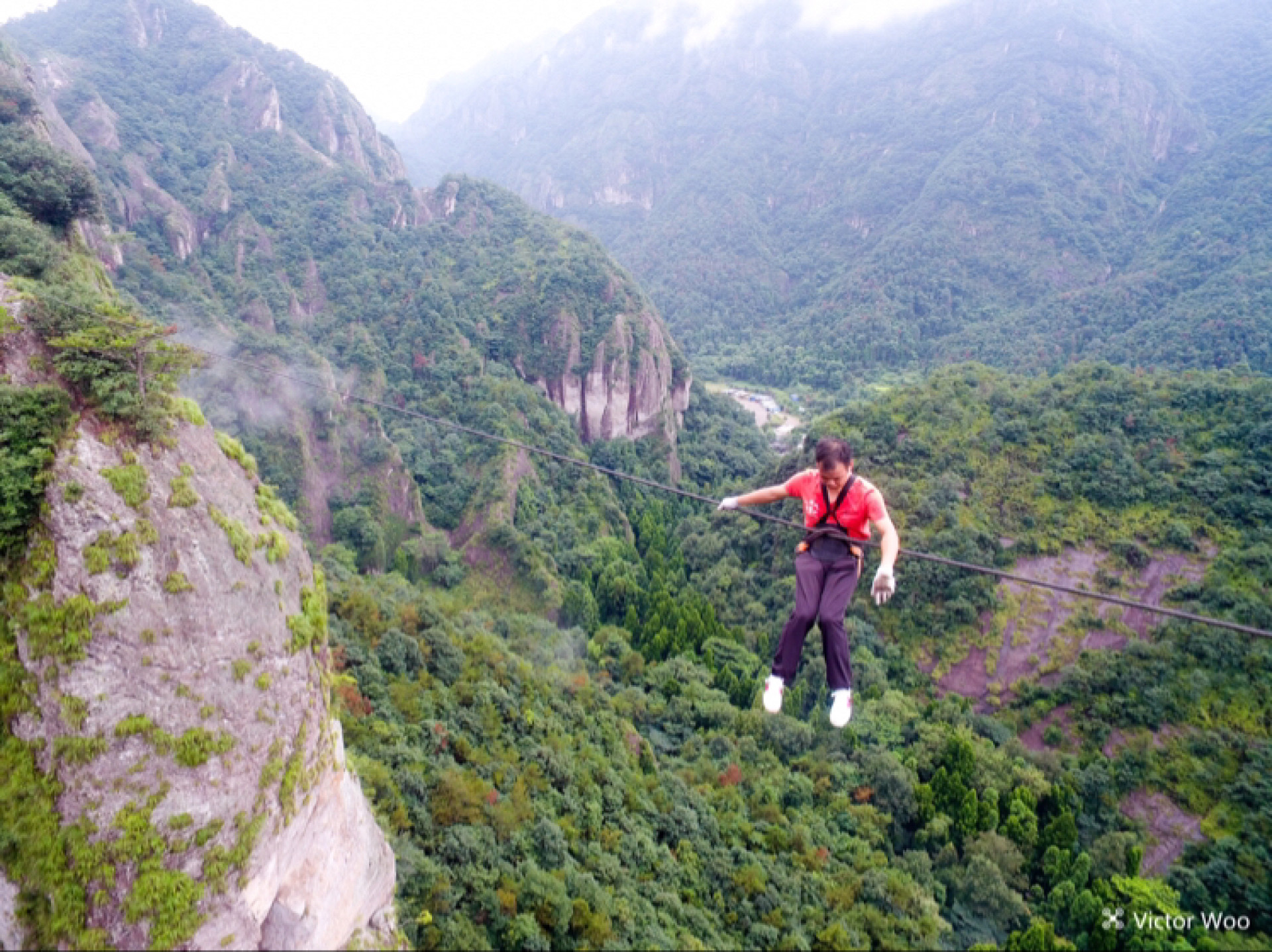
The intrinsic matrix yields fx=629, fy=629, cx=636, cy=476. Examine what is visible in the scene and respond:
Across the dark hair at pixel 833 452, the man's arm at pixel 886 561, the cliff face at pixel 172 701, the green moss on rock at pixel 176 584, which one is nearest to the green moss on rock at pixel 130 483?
the cliff face at pixel 172 701

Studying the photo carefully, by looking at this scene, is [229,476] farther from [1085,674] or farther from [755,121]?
[755,121]

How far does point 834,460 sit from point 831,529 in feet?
2.52

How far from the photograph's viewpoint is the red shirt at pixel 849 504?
20.6ft

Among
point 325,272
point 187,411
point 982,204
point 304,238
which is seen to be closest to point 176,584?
point 187,411

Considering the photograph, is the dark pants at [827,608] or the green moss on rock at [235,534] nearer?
the dark pants at [827,608]

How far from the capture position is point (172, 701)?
8.35 metres

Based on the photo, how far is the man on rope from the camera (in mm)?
6166

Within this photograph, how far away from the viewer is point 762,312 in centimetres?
13638

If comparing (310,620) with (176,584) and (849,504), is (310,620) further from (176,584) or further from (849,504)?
(849,504)

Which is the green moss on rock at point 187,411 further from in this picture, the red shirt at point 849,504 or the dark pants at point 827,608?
the dark pants at point 827,608

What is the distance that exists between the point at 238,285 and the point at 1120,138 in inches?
6876

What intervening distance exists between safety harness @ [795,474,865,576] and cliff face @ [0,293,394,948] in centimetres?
810

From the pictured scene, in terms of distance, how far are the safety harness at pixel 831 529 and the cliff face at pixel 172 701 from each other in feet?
26.6

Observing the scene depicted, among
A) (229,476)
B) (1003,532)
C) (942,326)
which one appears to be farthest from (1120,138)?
(229,476)
